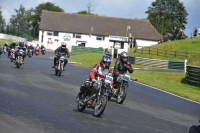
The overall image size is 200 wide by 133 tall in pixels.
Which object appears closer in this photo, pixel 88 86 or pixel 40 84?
pixel 88 86

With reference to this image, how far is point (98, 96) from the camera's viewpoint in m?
13.4

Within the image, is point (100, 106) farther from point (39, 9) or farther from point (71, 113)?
point (39, 9)

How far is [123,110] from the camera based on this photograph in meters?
16.4

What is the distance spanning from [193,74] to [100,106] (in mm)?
21078

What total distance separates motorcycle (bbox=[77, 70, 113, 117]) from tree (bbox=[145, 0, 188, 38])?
11206 centimetres

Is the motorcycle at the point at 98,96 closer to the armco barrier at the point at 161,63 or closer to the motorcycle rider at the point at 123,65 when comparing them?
the motorcycle rider at the point at 123,65

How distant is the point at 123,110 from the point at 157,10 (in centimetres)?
11325

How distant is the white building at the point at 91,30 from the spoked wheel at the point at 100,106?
93.9 meters

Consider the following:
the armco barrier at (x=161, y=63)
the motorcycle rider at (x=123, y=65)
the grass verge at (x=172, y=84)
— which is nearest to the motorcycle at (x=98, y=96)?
the motorcycle rider at (x=123, y=65)

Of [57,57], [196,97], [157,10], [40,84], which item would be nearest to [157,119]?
[40,84]

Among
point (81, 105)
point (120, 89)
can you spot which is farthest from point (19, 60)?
point (81, 105)

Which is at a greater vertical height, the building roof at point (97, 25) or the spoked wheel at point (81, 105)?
the building roof at point (97, 25)

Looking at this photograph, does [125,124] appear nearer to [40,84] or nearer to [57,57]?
[40,84]

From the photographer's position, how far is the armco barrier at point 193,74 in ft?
108
